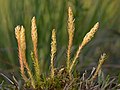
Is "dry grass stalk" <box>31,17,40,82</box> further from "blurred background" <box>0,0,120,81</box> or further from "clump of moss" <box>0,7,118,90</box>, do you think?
"blurred background" <box>0,0,120,81</box>

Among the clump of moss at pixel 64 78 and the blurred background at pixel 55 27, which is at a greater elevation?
the blurred background at pixel 55 27

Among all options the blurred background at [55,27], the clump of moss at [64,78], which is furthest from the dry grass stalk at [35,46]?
the blurred background at [55,27]

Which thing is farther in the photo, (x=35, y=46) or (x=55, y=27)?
(x=55, y=27)

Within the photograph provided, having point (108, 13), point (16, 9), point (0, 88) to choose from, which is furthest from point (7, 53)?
point (0, 88)

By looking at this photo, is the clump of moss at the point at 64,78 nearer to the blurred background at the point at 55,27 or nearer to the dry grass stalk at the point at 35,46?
the dry grass stalk at the point at 35,46

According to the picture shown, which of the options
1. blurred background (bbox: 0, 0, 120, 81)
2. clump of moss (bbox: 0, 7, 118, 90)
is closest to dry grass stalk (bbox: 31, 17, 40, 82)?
clump of moss (bbox: 0, 7, 118, 90)

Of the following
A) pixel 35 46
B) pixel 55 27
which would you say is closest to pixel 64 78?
pixel 35 46

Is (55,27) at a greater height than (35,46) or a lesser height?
greater

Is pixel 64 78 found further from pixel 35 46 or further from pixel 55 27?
pixel 55 27
